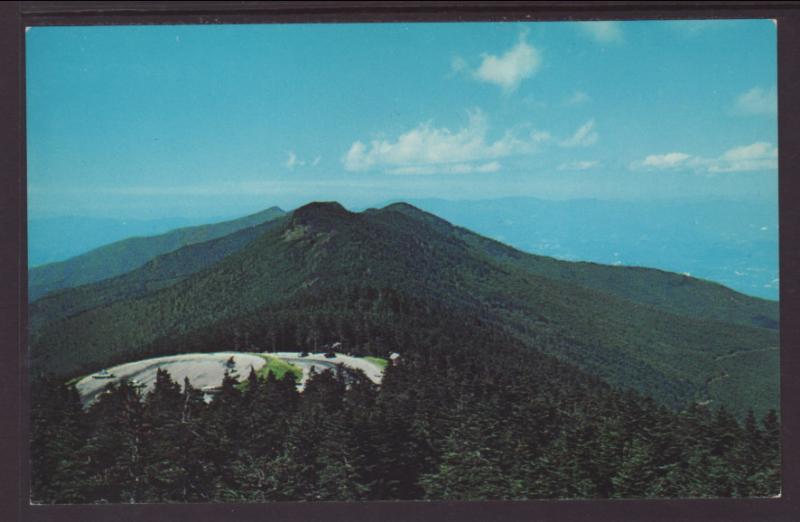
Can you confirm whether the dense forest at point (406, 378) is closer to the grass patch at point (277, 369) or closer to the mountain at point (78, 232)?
the grass patch at point (277, 369)

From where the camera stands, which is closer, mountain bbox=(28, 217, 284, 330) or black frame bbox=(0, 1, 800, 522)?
black frame bbox=(0, 1, 800, 522)

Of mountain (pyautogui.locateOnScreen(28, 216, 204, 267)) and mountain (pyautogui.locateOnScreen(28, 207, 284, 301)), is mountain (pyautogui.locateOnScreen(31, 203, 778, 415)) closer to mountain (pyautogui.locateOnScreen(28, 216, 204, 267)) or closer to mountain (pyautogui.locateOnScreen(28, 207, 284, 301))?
mountain (pyautogui.locateOnScreen(28, 207, 284, 301))

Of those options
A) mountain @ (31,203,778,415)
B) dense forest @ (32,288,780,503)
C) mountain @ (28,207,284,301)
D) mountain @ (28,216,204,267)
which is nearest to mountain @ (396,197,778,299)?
mountain @ (31,203,778,415)

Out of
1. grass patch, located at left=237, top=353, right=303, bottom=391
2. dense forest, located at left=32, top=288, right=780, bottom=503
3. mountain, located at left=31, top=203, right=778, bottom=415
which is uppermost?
mountain, located at left=31, top=203, right=778, bottom=415

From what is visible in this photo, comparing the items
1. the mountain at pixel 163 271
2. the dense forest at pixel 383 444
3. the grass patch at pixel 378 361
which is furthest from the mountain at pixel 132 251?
the grass patch at pixel 378 361

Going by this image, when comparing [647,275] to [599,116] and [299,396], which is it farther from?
[299,396]

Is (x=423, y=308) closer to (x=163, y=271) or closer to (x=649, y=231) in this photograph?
(x=649, y=231)
